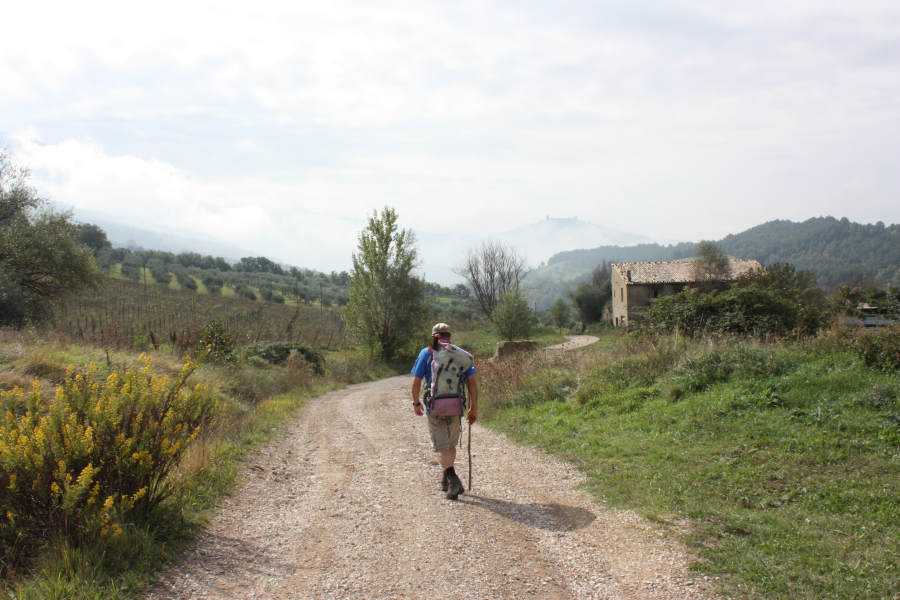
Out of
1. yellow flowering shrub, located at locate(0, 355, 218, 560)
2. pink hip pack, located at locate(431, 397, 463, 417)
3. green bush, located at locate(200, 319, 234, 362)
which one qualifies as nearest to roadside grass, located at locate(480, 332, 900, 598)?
pink hip pack, located at locate(431, 397, 463, 417)

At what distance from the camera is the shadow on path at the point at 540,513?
557cm

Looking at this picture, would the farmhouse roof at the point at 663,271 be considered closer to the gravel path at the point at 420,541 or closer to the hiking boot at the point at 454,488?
the gravel path at the point at 420,541

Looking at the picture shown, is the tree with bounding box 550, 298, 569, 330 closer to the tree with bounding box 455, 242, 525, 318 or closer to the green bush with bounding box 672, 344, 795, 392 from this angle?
the tree with bounding box 455, 242, 525, 318

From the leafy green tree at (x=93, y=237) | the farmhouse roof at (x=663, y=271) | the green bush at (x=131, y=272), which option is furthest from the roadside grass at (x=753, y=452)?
the leafy green tree at (x=93, y=237)

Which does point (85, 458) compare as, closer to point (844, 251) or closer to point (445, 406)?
point (445, 406)

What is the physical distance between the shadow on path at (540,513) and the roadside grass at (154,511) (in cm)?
304

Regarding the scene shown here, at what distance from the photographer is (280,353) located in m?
24.1

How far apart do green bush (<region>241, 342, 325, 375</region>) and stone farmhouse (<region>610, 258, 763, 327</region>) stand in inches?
1242

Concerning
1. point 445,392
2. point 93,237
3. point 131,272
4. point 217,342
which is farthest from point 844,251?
point 445,392

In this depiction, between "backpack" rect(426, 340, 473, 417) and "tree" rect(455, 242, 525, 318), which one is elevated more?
"tree" rect(455, 242, 525, 318)

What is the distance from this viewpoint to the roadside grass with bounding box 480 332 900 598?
441 cm

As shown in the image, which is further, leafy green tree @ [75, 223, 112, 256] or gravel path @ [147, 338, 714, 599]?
leafy green tree @ [75, 223, 112, 256]

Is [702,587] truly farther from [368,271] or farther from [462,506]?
[368,271]

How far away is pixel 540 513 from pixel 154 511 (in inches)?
154
